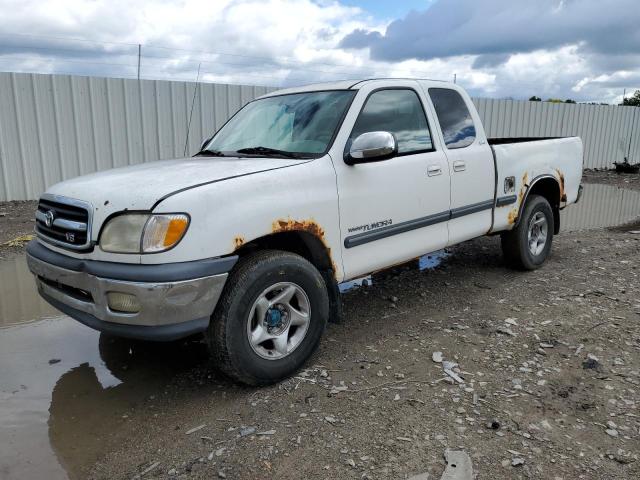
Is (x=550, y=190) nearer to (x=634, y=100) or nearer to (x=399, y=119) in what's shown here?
(x=399, y=119)

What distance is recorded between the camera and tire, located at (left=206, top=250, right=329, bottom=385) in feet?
10.2

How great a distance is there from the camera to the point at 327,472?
2.60m

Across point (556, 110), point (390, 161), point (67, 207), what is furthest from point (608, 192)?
point (67, 207)

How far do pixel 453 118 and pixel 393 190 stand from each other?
4.17 feet

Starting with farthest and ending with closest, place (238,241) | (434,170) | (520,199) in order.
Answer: (520,199) < (434,170) < (238,241)

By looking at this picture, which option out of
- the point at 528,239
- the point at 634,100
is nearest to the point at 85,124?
the point at 528,239

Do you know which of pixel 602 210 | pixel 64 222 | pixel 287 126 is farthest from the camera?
pixel 602 210

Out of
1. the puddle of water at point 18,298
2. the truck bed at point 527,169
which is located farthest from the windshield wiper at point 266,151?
the puddle of water at point 18,298

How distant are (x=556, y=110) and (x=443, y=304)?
1430 centimetres

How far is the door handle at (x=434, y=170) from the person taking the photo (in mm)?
4297

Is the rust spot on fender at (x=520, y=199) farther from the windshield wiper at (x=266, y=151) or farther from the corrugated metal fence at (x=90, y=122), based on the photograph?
the corrugated metal fence at (x=90, y=122)

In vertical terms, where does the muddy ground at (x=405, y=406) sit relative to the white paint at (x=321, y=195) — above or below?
below

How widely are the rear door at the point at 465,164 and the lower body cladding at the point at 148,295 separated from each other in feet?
7.66

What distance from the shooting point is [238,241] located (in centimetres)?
312
